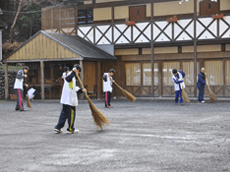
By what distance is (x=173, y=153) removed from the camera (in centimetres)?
753

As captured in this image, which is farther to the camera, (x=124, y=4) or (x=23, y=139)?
(x=124, y=4)

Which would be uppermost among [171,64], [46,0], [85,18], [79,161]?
[46,0]

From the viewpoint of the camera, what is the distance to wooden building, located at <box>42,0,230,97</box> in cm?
2492

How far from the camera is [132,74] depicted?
92.3ft

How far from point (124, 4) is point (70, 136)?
18477 millimetres

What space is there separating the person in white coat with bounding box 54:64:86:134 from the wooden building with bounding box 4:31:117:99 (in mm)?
12718

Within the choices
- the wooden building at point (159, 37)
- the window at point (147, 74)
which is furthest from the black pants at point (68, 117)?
the window at point (147, 74)

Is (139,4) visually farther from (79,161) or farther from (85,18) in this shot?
(79,161)

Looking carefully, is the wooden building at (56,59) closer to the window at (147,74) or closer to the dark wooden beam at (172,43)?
the dark wooden beam at (172,43)

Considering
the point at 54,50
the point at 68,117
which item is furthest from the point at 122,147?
the point at 54,50

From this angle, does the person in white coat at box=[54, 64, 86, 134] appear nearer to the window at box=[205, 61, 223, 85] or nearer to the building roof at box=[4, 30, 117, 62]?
the building roof at box=[4, 30, 117, 62]

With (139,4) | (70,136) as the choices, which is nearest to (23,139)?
(70,136)

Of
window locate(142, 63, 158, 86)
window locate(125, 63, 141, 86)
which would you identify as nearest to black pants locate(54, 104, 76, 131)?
window locate(142, 63, 158, 86)

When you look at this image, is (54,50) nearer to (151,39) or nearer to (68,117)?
(151,39)
